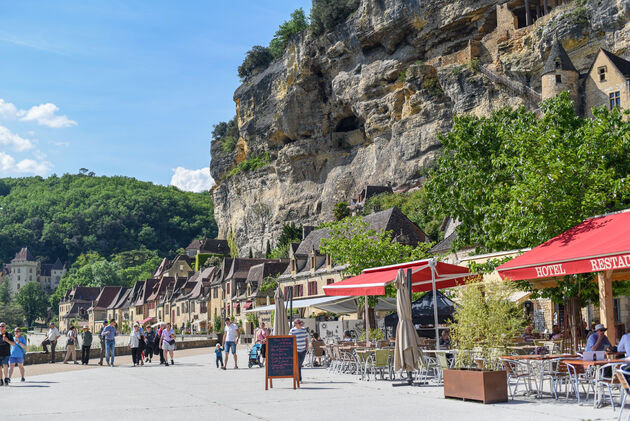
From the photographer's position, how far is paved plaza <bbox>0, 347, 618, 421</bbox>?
34.0 ft

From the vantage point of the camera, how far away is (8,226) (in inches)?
7352

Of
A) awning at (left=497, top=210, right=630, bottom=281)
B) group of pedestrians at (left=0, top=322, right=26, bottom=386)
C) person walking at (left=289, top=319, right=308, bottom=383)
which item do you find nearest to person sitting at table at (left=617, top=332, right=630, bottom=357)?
awning at (left=497, top=210, right=630, bottom=281)

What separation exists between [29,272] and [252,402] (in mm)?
190926

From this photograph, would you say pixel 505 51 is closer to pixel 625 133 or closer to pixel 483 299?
pixel 625 133

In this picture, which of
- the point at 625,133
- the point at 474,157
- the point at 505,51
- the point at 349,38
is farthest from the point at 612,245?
the point at 349,38

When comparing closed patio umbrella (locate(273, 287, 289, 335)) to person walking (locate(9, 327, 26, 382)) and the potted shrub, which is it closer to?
person walking (locate(9, 327, 26, 382))

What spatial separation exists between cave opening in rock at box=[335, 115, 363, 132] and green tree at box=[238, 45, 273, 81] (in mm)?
20730

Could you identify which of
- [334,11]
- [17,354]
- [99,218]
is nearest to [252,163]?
[334,11]

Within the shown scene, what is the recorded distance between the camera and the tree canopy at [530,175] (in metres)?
17.3

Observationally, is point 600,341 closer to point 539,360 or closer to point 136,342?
point 539,360

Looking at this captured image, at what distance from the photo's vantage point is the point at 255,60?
99188mm

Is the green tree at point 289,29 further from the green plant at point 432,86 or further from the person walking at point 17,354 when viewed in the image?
the person walking at point 17,354

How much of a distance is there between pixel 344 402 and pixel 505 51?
5353 cm

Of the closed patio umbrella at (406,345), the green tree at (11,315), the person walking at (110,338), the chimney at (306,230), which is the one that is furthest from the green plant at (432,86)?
the green tree at (11,315)
